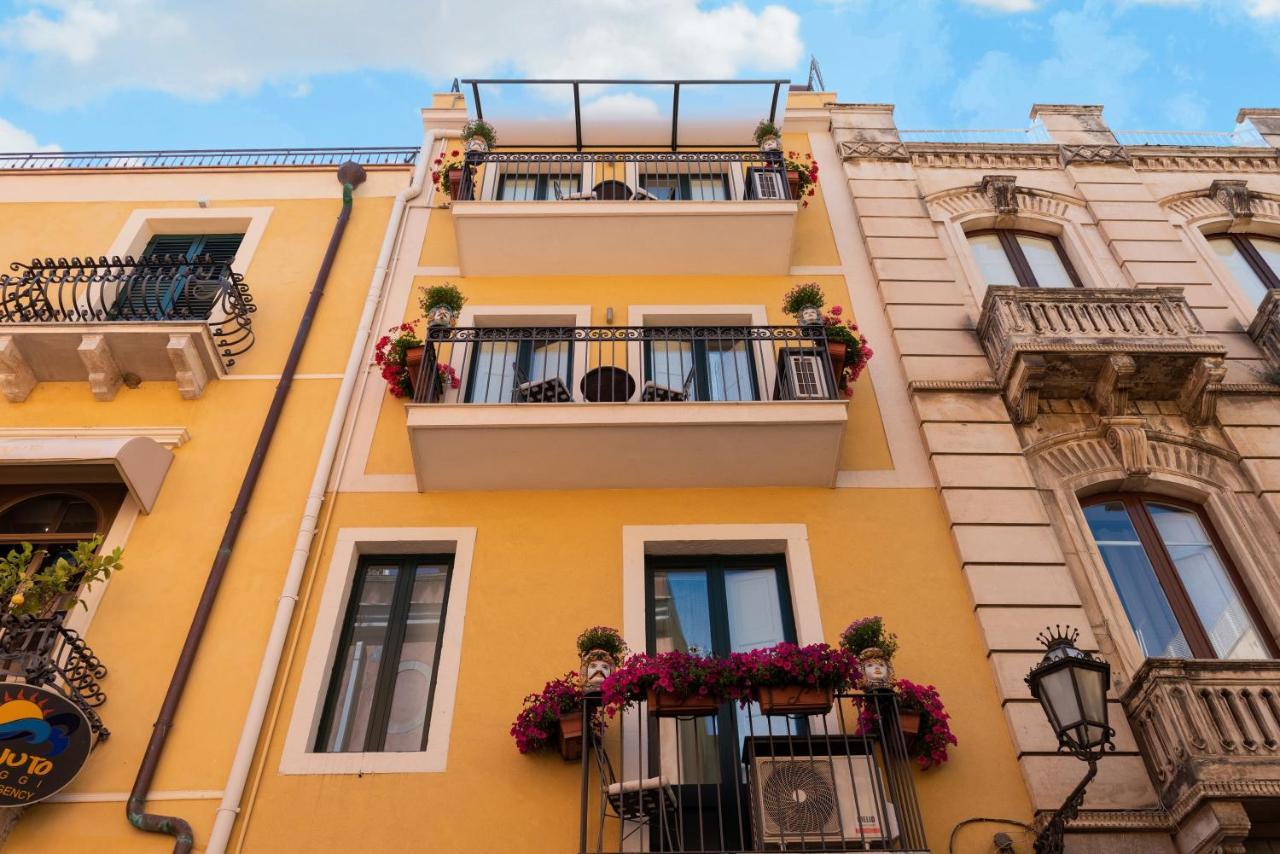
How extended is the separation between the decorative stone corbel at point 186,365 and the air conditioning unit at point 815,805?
7.34m

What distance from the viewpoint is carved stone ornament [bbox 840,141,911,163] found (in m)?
14.4

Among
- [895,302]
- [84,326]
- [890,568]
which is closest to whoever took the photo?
[890,568]

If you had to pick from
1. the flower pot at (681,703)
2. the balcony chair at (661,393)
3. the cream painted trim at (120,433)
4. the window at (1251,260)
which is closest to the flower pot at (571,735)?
the flower pot at (681,703)

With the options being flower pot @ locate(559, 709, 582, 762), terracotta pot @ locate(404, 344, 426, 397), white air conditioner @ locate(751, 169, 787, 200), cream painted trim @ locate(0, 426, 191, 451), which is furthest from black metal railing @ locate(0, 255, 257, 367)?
white air conditioner @ locate(751, 169, 787, 200)

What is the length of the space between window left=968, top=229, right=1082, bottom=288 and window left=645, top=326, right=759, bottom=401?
147 inches

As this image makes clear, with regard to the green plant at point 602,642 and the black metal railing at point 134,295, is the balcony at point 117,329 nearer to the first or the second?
the black metal railing at point 134,295

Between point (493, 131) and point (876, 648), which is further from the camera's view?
point (493, 131)

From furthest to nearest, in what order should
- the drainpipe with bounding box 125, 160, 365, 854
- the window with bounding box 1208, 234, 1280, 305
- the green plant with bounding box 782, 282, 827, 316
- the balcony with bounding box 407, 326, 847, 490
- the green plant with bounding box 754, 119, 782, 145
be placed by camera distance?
the green plant with bounding box 754, 119, 782, 145 → the window with bounding box 1208, 234, 1280, 305 → the green plant with bounding box 782, 282, 827, 316 → the balcony with bounding box 407, 326, 847, 490 → the drainpipe with bounding box 125, 160, 365, 854

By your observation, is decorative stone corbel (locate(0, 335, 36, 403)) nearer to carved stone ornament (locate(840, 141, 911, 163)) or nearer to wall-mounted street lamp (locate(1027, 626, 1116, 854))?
wall-mounted street lamp (locate(1027, 626, 1116, 854))

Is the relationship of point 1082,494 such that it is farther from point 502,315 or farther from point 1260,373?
point 502,315

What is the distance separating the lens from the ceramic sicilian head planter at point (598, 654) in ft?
24.8

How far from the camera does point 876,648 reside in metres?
7.76

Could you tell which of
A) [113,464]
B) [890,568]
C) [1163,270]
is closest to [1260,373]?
[1163,270]

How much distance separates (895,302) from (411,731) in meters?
7.34
